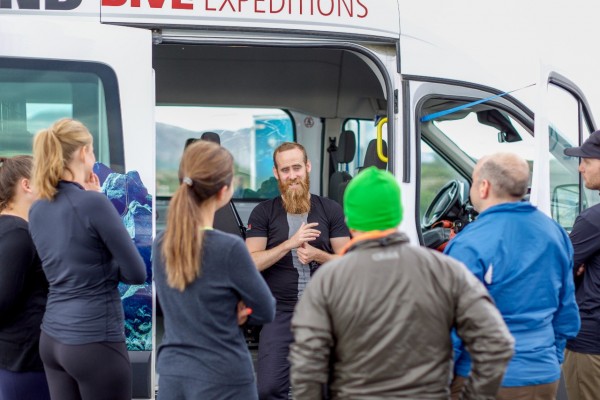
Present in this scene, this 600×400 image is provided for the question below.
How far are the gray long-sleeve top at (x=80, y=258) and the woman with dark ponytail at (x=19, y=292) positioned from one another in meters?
0.22

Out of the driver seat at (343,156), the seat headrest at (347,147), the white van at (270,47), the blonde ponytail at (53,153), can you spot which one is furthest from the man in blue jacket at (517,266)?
the seat headrest at (347,147)

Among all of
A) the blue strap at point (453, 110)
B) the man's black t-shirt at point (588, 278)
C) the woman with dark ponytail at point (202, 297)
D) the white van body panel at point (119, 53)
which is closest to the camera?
the woman with dark ponytail at point (202, 297)

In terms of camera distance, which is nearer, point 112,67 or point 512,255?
point 512,255

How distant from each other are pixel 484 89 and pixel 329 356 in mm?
2761

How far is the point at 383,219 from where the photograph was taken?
2.35 meters

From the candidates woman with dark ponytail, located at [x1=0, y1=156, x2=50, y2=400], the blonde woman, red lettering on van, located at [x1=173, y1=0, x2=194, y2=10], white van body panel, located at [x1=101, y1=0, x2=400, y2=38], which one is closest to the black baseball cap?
white van body panel, located at [x1=101, y1=0, x2=400, y2=38]

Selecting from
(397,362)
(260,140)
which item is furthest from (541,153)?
(260,140)

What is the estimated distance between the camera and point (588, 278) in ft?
12.3

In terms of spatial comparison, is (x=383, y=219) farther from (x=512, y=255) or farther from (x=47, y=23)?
(x=47, y=23)

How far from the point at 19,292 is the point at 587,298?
8.29 ft

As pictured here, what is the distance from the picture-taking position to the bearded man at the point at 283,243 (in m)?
4.12

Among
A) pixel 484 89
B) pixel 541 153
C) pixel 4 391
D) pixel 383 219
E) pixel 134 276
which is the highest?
pixel 484 89

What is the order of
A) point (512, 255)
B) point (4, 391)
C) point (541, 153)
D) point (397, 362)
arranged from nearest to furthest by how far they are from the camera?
point (397, 362) < point (512, 255) < point (4, 391) < point (541, 153)

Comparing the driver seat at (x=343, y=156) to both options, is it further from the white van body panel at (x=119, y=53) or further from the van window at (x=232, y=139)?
the white van body panel at (x=119, y=53)
